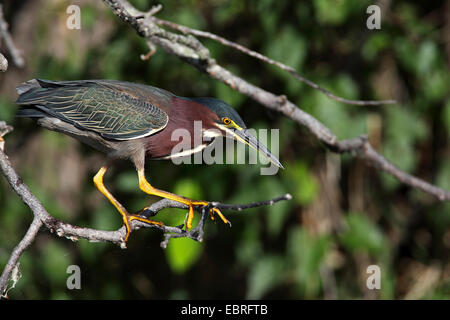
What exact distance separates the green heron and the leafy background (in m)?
1.12

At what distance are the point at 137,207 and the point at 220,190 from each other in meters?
0.69

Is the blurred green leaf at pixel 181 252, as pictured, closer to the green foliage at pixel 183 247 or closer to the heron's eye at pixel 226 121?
the green foliage at pixel 183 247

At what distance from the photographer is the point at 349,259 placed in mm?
4723

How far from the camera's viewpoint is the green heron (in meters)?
2.35

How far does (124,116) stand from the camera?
2391 mm

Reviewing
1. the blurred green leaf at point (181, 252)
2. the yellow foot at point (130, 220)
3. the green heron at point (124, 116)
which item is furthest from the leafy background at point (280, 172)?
the yellow foot at point (130, 220)

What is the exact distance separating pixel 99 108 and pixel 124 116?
12 centimetres

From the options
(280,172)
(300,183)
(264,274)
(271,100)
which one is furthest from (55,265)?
(271,100)

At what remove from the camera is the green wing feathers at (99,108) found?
2344mm

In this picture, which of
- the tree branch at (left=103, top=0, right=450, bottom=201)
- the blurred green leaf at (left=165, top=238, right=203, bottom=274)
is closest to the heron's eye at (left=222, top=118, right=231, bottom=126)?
the tree branch at (left=103, top=0, right=450, bottom=201)

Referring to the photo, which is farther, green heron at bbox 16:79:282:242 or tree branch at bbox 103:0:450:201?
tree branch at bbox 103:0:450:201

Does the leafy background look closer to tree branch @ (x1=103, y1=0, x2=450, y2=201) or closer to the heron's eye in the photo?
tree branch @ (x1=103, y1=0, x2=450, y2=201)

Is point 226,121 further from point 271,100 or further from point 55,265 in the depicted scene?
point 55,265
